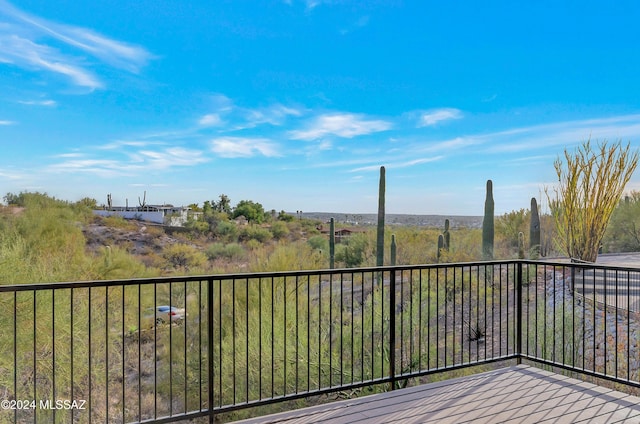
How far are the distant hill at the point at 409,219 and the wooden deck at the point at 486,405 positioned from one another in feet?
24.6

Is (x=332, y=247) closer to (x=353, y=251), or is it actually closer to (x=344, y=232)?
(x=353, y=251)

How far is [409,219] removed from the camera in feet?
39.5

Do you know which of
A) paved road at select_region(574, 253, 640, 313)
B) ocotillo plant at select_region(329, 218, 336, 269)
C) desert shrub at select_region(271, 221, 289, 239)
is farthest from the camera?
desert shrub at select_region(271, 221, 289, 239)

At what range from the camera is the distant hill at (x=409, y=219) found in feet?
37.2

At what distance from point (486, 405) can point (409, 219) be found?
9587mm

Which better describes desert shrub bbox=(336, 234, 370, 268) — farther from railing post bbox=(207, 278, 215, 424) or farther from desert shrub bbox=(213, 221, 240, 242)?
railing post bbox=(207, 278, 215, 424)

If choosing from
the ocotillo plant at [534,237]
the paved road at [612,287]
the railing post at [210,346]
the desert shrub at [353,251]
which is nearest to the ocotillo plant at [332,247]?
the desert shrub at [353,251]

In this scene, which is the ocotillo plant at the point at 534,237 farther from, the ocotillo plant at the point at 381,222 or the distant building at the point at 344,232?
the distant building at the point at 344,232

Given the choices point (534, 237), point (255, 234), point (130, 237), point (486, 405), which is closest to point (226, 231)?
point (255, 234)

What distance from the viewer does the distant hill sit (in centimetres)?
1133

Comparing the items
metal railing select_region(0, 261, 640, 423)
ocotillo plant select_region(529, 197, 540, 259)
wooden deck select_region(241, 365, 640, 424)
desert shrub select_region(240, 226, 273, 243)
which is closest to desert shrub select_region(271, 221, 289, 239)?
desert shrub select_region(240, 226, 273, 243)

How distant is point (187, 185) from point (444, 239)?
7.51 m

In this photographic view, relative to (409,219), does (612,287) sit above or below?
below

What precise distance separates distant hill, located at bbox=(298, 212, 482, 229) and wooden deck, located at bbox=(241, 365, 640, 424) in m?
7.51
